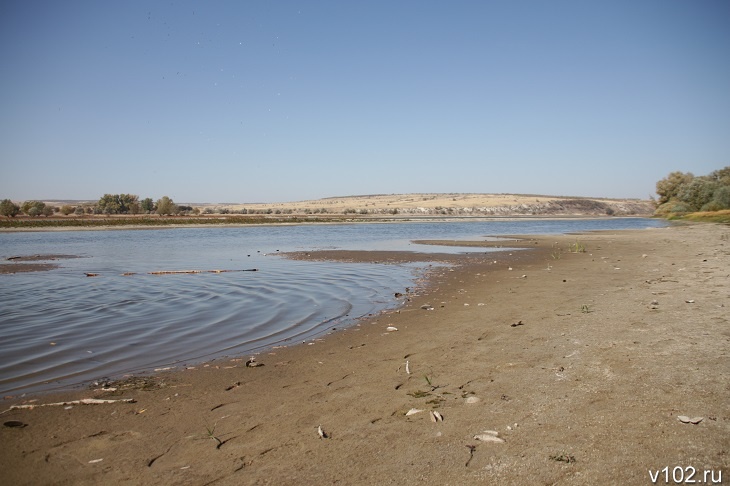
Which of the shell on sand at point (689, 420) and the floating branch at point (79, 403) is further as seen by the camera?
the floating branch at point (79, 403)

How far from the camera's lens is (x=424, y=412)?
15.9 ft

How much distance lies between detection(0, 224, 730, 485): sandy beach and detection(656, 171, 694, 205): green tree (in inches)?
3524

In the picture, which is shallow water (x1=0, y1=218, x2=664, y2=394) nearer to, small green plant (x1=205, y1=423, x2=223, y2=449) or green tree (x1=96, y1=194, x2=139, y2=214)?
small green plant (x1=205, y1=423, x2=223, y2=449)

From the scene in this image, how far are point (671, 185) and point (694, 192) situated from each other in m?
18.7

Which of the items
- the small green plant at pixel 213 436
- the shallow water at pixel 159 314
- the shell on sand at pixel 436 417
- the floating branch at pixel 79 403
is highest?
the shell on sand at pixel 436 417

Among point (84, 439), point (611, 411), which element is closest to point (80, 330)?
point (84, 439)

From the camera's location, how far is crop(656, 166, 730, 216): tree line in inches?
2227

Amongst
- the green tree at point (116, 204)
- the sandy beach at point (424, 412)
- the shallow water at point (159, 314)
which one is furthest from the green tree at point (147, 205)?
the sandy beach at point (424, 412)

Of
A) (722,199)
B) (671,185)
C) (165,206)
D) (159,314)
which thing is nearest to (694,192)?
(722,199)

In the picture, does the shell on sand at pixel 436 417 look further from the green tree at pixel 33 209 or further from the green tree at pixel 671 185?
the green tree at pixel 33 209

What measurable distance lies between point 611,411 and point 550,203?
529ft

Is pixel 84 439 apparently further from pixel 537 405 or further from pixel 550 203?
pixel 550 203

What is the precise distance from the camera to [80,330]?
364 inches

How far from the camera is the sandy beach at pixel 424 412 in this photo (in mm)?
3734
